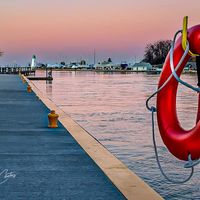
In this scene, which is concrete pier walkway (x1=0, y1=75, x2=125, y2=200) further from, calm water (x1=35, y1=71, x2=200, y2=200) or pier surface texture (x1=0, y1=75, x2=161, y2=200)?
calm water (x1=35, y1=71, x2=200, y2=200)

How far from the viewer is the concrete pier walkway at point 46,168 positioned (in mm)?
6969

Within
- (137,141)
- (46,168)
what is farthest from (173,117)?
(137,141)

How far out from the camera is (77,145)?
1116 cm

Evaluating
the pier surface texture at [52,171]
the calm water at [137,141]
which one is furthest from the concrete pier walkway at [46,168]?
the calm water at [137,141]

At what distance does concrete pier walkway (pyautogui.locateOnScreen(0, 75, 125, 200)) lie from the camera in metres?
6.97

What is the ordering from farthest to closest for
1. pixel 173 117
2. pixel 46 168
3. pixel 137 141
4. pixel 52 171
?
pixel 137 141
pixel 46 168
pixel 52 171
pixel 173 117

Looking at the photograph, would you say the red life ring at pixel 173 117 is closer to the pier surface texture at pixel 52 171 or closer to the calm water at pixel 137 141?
the pier surface texture at pixel 52 171

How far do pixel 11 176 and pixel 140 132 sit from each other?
870cm

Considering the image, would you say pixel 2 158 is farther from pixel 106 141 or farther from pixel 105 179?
pixel 106 141

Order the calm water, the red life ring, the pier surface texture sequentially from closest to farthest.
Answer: the red life ring → the pier surface texture → the calm water

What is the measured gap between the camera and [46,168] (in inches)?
337

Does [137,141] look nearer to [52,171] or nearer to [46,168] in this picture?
[46,168]

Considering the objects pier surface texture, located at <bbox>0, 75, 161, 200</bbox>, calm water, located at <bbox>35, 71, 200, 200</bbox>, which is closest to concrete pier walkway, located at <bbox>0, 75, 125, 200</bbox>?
pier surface texture, located at <bbox>0, 75, 161, 200</bbox>

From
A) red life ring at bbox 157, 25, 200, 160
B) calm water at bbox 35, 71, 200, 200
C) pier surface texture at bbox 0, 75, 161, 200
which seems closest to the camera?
red life ring at bbox 157, 25, 200, 160
